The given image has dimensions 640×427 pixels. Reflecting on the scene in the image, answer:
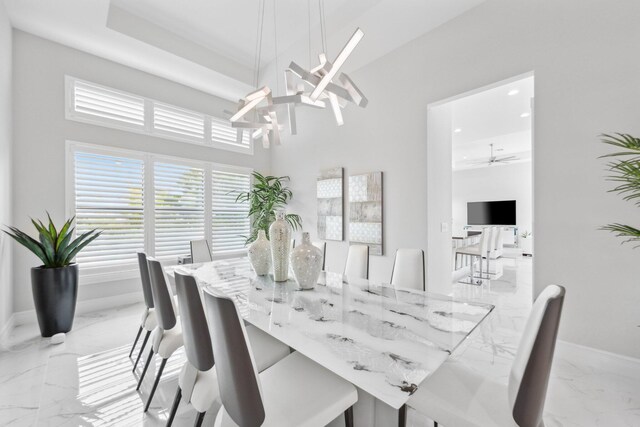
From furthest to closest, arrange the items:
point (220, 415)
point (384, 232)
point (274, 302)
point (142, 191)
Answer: point (142, 191), point (384, 232), point (274, 302), point (220, 415)

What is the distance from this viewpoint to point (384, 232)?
11.8ft

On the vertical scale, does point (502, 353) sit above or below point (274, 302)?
below

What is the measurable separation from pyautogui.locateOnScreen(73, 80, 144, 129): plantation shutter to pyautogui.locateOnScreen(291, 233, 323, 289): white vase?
348 centimetres

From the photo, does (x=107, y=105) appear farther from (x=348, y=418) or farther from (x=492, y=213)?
(x=492, y=213)

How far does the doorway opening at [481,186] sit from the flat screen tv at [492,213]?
0.03 metres

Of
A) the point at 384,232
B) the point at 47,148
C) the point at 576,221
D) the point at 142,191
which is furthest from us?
the point at 142,191

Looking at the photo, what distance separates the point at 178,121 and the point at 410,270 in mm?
4051

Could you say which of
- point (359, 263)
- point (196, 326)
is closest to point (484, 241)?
point (359, 263)

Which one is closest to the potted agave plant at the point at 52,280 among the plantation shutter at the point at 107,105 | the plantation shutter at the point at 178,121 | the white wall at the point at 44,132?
the white wall at the point at 44,132

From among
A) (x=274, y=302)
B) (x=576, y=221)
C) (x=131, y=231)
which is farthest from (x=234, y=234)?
(x=576, y=221)

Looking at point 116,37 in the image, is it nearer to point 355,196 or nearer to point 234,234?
point 234,234

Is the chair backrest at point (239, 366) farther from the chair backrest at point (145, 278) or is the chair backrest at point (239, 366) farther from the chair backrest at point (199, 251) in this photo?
the chair backrest at point (199, 251)

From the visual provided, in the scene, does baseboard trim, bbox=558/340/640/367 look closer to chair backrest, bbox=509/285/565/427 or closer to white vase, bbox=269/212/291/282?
chair backrest, bbox=509/285/565/427

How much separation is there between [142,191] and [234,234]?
5.20 ft
